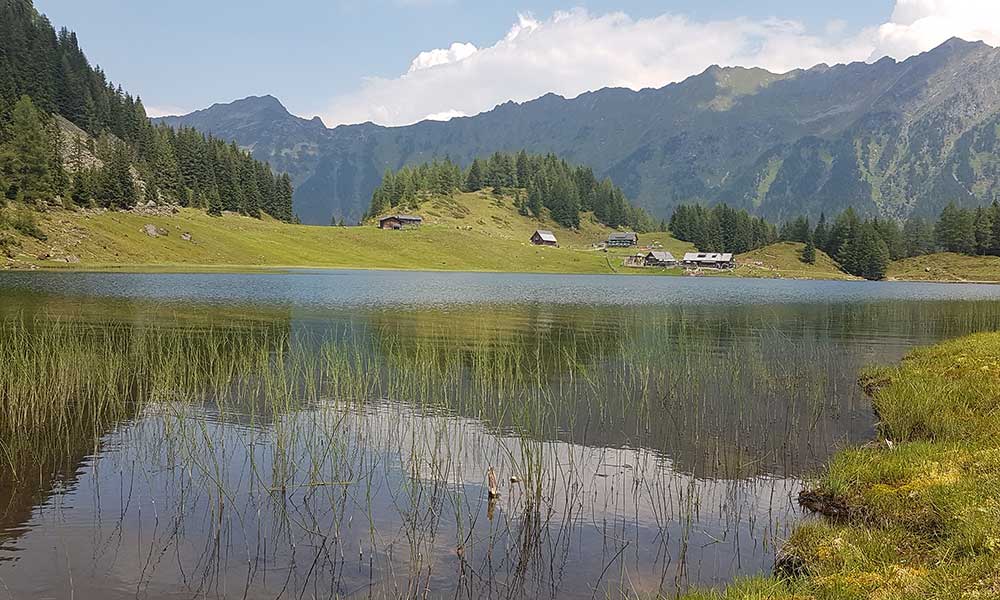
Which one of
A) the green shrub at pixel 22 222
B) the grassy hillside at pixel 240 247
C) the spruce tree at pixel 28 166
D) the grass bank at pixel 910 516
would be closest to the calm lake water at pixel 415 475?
the grass bank at pixel 910 516

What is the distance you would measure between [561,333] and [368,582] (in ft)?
118

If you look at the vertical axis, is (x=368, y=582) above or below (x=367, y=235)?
below

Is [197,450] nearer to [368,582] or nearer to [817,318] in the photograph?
[368,582]

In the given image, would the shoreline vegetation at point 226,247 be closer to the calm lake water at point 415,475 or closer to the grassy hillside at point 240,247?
the grassy hillside at point 240,247

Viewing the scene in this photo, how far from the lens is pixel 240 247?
5866 inches

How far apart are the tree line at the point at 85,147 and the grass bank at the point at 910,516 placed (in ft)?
460

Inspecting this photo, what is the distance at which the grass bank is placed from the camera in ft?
30.4

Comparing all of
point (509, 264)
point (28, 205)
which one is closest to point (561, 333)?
point (28, 205)

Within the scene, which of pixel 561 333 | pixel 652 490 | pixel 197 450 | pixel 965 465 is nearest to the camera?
pixel 965 465

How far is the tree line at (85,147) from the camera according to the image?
13238cm

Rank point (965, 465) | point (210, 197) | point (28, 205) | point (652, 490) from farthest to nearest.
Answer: point (210, 197) → point (28, 205) → point (652, 490) → point (965, 465)

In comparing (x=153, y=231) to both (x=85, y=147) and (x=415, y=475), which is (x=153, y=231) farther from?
(x=415, y=475)

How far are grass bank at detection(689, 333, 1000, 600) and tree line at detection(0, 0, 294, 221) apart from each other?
5516 inches

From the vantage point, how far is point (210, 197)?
182875 millimetres
